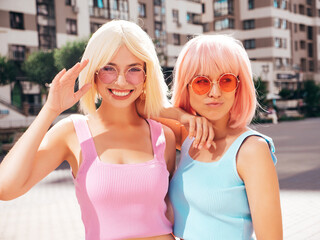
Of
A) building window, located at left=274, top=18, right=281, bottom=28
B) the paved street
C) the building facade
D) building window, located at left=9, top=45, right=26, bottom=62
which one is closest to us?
the paved street

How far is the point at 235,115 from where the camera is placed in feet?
7.47

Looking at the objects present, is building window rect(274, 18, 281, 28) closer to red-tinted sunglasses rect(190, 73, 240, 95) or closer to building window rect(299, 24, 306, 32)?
building window rect(299, 24, 306, 32)


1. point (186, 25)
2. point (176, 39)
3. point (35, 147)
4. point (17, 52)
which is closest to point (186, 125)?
point (35, 147)

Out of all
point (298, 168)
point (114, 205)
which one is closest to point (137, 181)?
point (114, 205)

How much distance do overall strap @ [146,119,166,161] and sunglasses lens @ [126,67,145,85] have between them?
14.0 inches

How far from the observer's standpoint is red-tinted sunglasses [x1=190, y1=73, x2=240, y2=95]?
83.7 inches

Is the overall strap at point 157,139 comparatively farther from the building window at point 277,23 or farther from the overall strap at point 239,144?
the building window at point 277,23

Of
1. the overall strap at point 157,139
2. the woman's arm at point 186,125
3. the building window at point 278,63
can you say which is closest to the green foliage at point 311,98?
the building window at point 278,63

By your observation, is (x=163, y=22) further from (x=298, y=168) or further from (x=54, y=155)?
(x=54, y=155)

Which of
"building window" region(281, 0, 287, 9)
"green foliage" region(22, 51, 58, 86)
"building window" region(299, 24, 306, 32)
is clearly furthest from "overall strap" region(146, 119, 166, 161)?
"building window" region(299, 24, 306, 32)

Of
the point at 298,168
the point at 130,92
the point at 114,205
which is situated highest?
the point at 130,92

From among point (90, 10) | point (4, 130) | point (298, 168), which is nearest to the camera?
point (298, 168)

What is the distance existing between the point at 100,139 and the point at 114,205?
0.38 metres

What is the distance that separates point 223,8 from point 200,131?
52.7 metres
